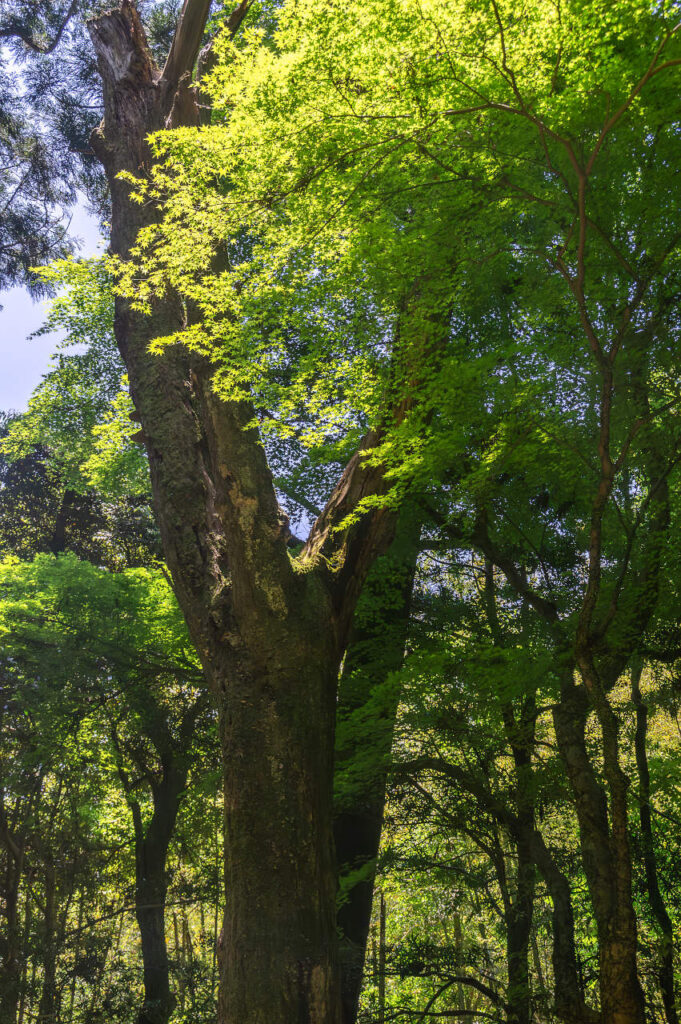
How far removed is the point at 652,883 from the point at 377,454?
5258 mm

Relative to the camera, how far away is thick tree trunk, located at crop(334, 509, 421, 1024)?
5527mm

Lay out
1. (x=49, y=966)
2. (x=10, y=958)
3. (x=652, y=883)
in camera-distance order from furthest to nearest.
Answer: (x=49, y=966)
(x=10, y=958)
(x=652, y=883)

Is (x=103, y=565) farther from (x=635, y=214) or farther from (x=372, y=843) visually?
(x=635, y=214)

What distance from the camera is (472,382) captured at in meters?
3.91

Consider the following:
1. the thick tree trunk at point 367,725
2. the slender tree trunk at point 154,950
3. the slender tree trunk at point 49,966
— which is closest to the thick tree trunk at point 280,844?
the thick tree trunk at point 367,725

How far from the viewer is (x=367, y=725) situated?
5434 millimetres

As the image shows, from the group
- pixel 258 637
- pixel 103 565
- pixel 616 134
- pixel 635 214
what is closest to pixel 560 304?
pixel 635 214

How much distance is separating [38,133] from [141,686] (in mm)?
8067

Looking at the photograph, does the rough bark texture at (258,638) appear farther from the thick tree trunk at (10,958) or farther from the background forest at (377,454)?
the thick tree trunk at (10,958)

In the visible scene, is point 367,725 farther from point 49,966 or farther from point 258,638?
point 49,966

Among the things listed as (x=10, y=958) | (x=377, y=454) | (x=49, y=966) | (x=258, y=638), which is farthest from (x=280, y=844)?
(x=49, y=966)

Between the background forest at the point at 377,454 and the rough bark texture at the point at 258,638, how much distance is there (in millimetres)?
18

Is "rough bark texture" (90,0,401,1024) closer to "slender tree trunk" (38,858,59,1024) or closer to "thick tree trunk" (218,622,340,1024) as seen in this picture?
"thick tree trunk" (218,622,340,1024)

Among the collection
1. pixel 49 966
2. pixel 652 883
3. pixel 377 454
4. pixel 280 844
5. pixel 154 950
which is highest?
pixel 377 454
